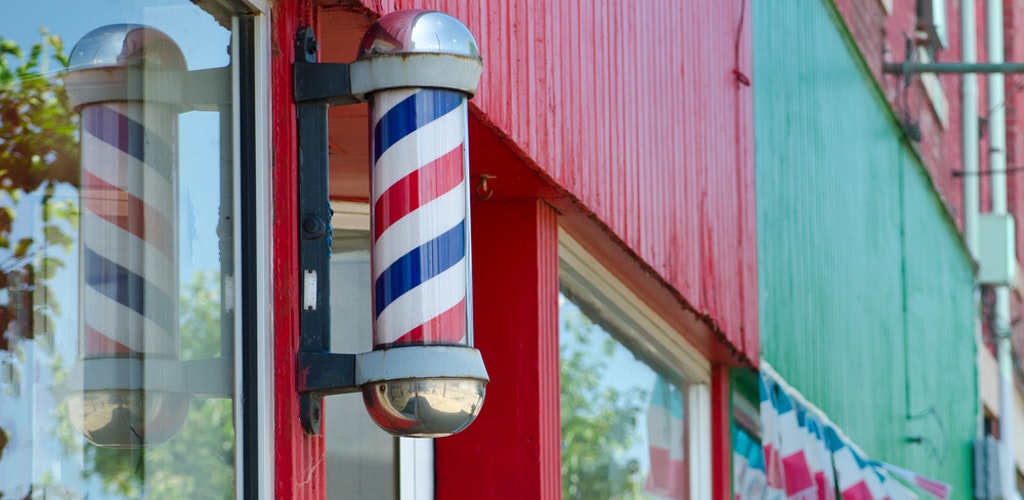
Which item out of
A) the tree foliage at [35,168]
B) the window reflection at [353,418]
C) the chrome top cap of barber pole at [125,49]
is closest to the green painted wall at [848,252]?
the window reflection at [353,418]

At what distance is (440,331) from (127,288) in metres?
0.44

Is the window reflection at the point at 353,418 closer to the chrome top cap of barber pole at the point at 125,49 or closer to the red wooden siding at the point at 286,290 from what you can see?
the red wooden siding at the point at 286,290

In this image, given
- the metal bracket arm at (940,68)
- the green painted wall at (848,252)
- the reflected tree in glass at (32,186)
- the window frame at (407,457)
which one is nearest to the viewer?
the reflected tree in glass at (32,186)

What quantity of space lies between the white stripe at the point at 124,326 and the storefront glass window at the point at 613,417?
7.97ft

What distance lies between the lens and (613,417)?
527 centimetres

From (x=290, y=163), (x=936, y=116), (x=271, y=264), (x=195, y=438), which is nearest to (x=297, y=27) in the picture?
(x=290, y=163)

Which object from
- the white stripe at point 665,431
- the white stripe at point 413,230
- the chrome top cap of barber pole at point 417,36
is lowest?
the white stripe at point 665,431

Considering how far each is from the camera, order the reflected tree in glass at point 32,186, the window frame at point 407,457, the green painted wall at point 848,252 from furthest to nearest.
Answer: the green painted wall at point 848,252, the window frame at point 407,457, the reflected tree in glass at point 32,186

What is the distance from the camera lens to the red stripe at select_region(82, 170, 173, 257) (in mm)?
2258

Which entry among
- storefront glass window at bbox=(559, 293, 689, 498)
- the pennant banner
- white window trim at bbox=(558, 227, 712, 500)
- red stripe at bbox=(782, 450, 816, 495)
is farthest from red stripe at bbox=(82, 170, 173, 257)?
red stripe at bbox=(782, 450, 816, 495)

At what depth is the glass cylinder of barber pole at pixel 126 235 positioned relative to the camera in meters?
2.24

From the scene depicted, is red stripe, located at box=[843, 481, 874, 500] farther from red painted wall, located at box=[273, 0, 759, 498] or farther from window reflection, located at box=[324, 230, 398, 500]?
window reflection, located at box=[324, 230, 398, 500]

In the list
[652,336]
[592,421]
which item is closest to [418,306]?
[592,421]

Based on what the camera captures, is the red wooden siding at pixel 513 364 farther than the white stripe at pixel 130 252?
Yes
